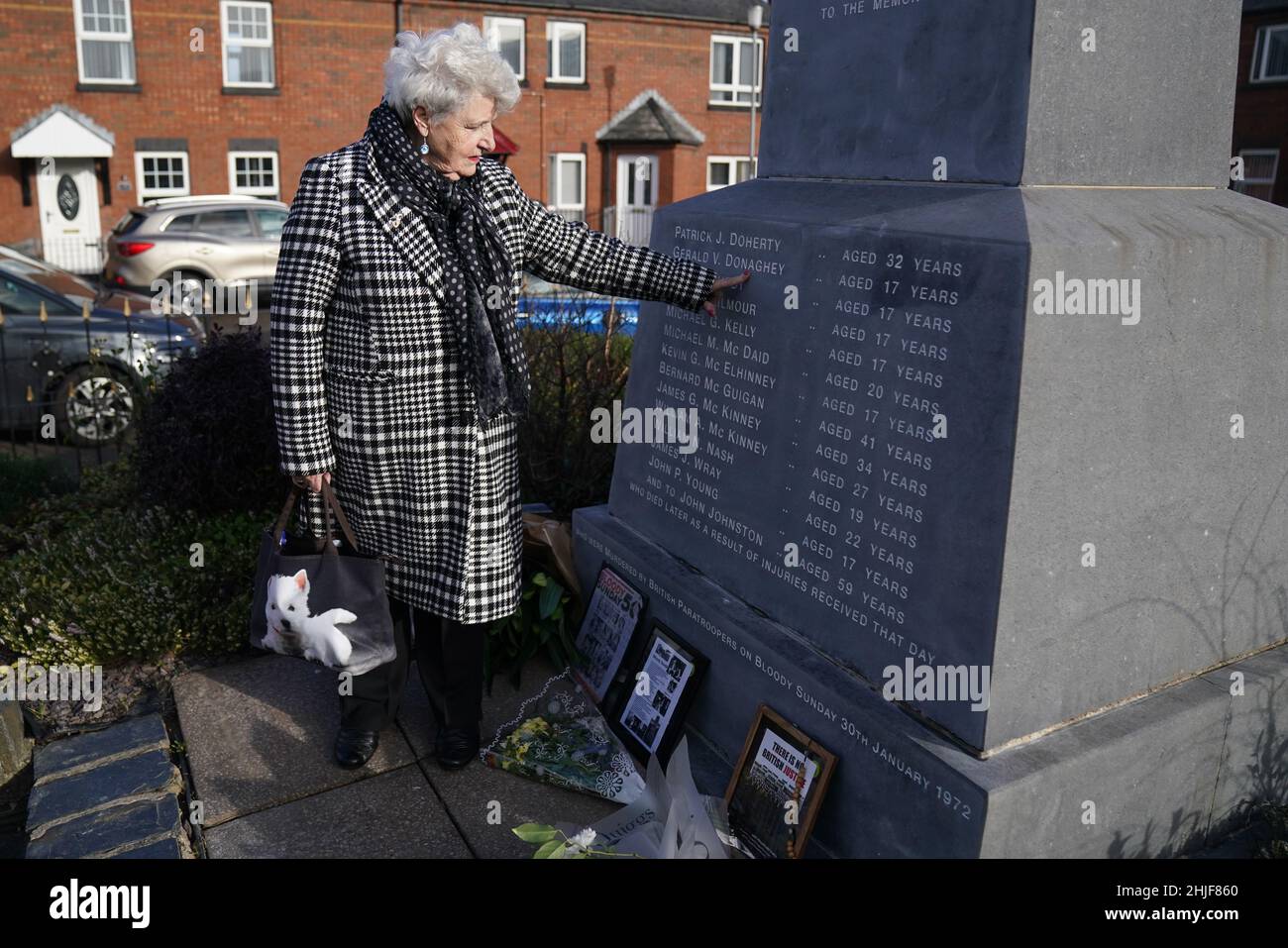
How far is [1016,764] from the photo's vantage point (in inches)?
103

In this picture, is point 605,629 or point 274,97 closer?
point 605,629

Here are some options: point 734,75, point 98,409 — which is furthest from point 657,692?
point 734,75

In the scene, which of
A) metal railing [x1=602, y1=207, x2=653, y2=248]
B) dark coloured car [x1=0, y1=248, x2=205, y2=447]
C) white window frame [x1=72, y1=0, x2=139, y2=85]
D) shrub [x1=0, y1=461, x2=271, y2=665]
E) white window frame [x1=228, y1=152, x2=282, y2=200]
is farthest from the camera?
metal railing [x1=602, y1=207, x2=653, y2=248]

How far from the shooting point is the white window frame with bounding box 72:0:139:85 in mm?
20500

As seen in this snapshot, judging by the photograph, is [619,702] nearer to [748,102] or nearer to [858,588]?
[858,588]

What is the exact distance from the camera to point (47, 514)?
18.9 feet

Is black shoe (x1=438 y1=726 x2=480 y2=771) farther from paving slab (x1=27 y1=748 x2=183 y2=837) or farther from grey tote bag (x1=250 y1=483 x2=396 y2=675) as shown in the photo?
paving slab (x1=27 y1=748 x2=183 y2=837)

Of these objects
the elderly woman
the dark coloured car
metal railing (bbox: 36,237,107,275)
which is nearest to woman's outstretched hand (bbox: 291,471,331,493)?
the elderly woman

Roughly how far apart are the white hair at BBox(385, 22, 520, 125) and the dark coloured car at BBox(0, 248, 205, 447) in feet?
14.1

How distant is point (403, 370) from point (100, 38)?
71.3ft

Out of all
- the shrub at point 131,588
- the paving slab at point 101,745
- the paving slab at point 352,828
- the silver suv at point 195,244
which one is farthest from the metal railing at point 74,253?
the paving slab at point 352,828

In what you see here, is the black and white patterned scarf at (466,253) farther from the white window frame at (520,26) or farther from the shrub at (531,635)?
the white window frame at (520,26)

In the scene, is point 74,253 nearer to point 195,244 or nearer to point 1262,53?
point 195,244
